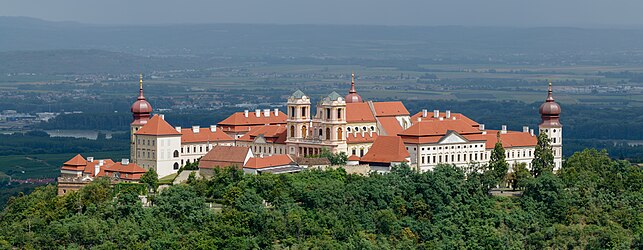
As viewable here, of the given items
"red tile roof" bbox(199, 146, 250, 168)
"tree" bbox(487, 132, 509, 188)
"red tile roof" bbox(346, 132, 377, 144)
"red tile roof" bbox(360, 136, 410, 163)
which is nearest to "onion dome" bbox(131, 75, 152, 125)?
"red tile roof" bbox(199, 146, 250, 168)

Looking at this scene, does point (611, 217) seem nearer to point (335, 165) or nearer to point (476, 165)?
point (476, 165)

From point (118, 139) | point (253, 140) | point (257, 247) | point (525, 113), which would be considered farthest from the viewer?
point (525, 113)

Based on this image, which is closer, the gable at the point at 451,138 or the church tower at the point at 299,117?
the gable at the point at 451,138

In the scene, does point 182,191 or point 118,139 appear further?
point 118,139

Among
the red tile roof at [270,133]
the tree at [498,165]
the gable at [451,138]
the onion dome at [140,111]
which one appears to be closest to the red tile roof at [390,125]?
the gable at [451,138]

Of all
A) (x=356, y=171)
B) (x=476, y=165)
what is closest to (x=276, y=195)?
(x=356, y=171)

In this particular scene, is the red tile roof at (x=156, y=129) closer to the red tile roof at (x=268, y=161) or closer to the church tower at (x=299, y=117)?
the church tower at (x=299, y=117)

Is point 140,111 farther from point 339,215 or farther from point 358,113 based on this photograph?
point 339,215

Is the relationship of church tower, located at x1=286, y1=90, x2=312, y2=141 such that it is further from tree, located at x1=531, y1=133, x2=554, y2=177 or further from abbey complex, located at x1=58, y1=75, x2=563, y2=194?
tree, located at x1=531, y1=133, x2=554, y2=177
